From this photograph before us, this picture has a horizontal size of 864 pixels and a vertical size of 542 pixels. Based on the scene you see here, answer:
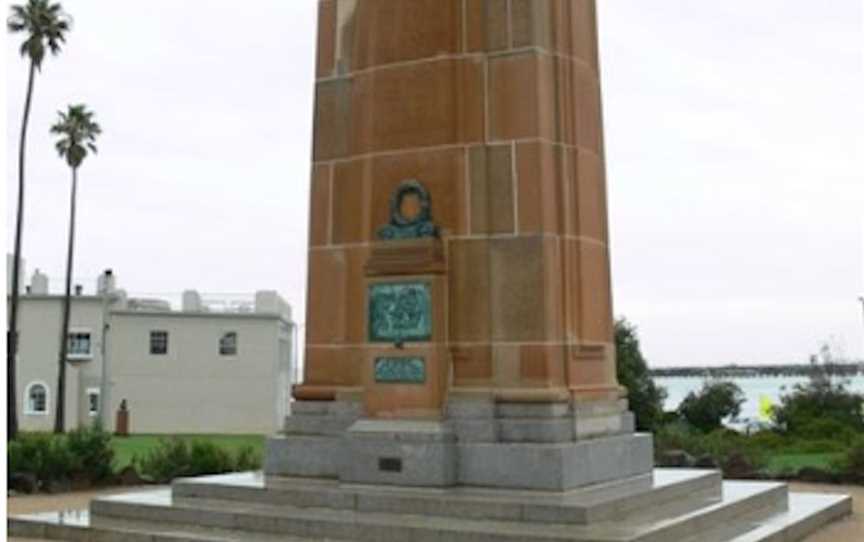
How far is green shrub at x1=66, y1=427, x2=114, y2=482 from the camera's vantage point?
20.0m

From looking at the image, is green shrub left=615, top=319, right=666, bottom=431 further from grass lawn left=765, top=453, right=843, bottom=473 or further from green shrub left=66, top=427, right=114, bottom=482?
green shrub left=66, top=427, right=114, bottom=482

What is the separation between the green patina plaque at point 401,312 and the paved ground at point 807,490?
14.8 ft

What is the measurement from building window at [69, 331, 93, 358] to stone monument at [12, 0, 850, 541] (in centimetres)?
4563

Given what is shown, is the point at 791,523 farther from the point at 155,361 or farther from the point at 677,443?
the point at 155,361

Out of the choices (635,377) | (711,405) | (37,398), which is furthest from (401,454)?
(37,398)

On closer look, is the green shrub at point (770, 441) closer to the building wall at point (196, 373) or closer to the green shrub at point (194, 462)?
the green shrub at point (194, 462)

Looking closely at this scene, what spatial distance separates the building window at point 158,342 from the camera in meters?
56.8

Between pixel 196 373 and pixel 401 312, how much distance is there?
4685 centimetres

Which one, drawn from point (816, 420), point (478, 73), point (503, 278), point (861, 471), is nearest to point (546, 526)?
point (503, 278)

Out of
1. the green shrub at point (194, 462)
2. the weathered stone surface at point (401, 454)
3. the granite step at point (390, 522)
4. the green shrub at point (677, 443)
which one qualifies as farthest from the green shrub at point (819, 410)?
the weathered stone surface at point (401, 454)

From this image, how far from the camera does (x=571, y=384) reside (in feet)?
38.8

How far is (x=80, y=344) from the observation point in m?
56.1

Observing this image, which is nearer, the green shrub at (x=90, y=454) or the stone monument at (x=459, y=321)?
the stone monument at (x=459, y=321)

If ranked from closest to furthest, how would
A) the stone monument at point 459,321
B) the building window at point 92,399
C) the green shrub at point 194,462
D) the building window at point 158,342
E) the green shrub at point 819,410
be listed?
the stone monument at point 459,321 < the green shrub at point 194,462 < the green shrub at point 819,410 < the building window at point 92,399 < the building window at point 158,342
